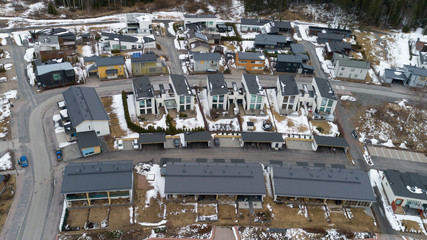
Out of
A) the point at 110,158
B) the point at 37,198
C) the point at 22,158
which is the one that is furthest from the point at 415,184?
the point at 22,158

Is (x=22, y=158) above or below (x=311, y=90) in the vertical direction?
below

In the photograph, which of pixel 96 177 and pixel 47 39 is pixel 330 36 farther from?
pixel 96 177

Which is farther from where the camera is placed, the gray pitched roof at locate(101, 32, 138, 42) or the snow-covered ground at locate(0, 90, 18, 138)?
the gray pitched roof at locate(101, 32, 138, 42)

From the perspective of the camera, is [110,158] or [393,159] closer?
[110,158]

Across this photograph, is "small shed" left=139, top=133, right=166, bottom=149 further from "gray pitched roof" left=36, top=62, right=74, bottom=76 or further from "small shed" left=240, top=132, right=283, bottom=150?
"gray pitched roof" left=36, top=62, right=74, bottom=76

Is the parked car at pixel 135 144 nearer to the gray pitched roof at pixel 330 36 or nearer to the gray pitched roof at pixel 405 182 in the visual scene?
the gray pitched roof at pixel 405 182

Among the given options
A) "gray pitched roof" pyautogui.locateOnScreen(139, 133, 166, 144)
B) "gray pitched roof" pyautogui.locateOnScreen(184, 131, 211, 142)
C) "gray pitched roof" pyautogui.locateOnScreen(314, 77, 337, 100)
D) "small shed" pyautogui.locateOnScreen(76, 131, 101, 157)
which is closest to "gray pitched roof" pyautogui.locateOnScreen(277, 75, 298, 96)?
"gray pitched roof" pyautogui.locateOnScreen(314, 77, 337, 100)

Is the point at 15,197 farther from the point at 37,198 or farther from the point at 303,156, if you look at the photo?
the point at 303,156
